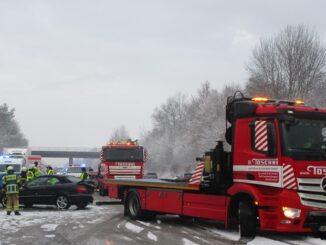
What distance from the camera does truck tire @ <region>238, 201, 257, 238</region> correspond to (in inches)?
455

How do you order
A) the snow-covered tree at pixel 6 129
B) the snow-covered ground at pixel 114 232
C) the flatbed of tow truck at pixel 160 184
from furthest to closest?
the snow-covered tree at pixel 6 129
the flatbed of tow truck at pixel 160 184
the snow-covered ground at pixel 114 232

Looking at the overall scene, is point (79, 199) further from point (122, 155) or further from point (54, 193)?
point (122, 155)

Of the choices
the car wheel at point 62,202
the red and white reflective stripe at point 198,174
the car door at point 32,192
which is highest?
the red and white reflective stripe at point 198,174

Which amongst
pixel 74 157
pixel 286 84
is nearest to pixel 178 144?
pixel 286 84

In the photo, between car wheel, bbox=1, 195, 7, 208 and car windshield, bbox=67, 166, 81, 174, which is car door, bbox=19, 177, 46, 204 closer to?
car wheel, bbox=1, 195, 7, 208

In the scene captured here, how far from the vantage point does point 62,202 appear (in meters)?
20.0

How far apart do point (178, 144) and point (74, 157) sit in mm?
68942

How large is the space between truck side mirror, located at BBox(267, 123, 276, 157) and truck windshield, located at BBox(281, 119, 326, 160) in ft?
0.67

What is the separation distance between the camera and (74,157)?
151 metres

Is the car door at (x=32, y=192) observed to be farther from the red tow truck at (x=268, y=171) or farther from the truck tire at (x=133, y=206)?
the red tow truck at (x=268, y=171)

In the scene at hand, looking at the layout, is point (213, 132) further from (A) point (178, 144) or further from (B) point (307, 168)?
(B) point (307, 168)

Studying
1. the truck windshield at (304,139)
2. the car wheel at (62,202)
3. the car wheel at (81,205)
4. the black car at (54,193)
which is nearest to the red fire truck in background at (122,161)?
the car wheel at (81,205)

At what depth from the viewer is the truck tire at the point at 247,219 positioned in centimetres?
1155

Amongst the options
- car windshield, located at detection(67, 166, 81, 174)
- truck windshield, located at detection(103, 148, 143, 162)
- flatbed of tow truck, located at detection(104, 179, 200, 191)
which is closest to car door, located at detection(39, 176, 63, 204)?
flatbed of tow truck, located at detection(104, 179, 200, 191)
